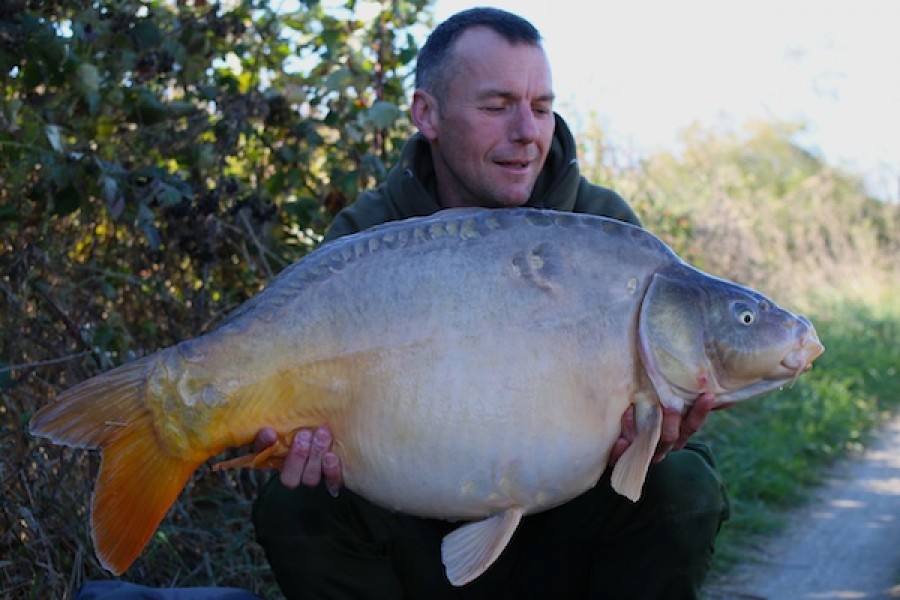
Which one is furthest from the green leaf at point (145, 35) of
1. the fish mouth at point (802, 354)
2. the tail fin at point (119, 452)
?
the fish mouth at point (802, 354)

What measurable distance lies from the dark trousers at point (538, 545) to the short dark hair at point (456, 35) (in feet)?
2.64

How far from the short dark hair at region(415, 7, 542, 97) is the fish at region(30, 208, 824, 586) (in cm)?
68

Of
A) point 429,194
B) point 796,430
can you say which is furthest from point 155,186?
point 796,430

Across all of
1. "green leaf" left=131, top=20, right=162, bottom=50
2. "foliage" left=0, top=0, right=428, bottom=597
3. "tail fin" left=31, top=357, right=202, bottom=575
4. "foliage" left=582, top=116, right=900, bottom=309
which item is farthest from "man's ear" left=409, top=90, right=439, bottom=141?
"foliage" left=582, top=116, right=900, bottom=309

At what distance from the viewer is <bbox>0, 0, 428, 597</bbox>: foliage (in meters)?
2.30

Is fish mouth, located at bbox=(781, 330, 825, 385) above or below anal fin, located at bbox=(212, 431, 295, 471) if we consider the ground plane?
above

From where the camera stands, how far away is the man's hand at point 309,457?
1640mm

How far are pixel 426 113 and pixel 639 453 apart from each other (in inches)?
38.9

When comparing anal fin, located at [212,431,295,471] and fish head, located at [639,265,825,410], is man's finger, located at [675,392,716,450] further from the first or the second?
anal fin, located at [212,431,295,471]

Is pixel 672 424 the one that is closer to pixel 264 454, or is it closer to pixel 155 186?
pixel 264 454

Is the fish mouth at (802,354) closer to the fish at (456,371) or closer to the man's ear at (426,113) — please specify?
the fish at (456,371)

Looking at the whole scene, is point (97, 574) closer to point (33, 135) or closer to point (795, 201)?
point (33, 135)

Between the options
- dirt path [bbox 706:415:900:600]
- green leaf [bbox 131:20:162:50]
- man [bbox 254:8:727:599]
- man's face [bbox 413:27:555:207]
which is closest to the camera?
man [bbox 254:8:727:599]

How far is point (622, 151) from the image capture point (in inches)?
227
